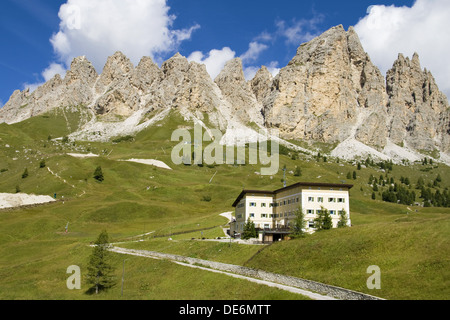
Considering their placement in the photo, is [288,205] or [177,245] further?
[288,205]

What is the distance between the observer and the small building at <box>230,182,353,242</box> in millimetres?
81750

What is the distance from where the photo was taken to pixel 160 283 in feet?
188

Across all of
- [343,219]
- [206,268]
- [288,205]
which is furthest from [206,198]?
[206,268]

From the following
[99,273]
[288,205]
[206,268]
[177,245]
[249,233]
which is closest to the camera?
[206,268]

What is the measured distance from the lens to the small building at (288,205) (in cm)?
8175

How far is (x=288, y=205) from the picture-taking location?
89000mm

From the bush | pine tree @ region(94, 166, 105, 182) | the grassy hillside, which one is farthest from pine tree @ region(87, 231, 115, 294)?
pine tree @ region(94, 166, 105, 182)

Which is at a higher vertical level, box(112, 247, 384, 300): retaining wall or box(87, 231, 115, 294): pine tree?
box(112, 247, 384, 300): retaining wall

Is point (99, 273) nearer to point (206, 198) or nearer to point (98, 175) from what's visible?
point (206, 198)

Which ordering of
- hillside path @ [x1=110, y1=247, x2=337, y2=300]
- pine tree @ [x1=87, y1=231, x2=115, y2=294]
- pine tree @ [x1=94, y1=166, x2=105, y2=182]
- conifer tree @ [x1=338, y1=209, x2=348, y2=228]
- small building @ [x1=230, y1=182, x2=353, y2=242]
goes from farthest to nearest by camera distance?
pine tree @ [x1=94, y1=166, x2=105, y2=182] → small building @ [x1=230, y1=182, x2=353, y2=242] → conifer tree @ [x1=338, y1=209, x2=348, y2=228] → pine tree @ [x1=87, y1=231, x2=115, y2=294] → hillside path @ [x1=110, y1=247, x2=337, y2=300]

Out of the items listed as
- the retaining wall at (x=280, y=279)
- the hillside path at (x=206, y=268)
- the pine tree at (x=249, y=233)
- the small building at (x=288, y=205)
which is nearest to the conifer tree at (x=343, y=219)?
the small building at (x=288, y=205)

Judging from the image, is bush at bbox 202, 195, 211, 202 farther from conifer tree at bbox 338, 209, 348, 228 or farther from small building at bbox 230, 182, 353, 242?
conifer tree at bbox 338, 209, 348, 228
